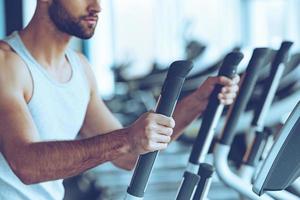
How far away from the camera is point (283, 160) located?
1.15m

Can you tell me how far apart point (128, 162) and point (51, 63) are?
430 millimetres

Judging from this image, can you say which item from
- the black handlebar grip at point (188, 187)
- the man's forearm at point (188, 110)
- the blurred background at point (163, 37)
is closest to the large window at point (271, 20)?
the blurred background at point (163, 37)

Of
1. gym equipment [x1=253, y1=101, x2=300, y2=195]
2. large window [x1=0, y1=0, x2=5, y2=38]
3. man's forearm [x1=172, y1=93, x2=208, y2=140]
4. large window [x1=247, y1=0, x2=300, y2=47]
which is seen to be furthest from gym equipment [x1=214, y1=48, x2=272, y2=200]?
large window [x1=247, y1=0, x2=300, y2=47]

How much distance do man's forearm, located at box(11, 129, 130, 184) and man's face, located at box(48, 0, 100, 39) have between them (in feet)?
1.24

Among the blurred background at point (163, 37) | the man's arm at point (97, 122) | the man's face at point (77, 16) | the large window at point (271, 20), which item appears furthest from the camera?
the large window at point (271, 20)

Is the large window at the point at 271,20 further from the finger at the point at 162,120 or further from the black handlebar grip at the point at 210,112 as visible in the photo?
the finger at the point at 162,120

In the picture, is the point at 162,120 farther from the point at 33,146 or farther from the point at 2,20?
the point at 2,20

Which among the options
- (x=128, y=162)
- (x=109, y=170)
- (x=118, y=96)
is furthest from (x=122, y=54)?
(x=128, y=162)

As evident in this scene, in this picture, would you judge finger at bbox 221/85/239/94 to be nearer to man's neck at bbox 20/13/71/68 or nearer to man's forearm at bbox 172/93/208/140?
man's forearm at bbox 172/93/208/140

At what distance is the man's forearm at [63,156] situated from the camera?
1233 mm

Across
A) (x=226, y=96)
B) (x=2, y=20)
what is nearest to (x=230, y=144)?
(x=226, y=96)

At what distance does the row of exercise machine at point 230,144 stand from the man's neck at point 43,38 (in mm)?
435

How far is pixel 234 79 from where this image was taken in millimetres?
1588

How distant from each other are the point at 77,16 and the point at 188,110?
1.43ft
